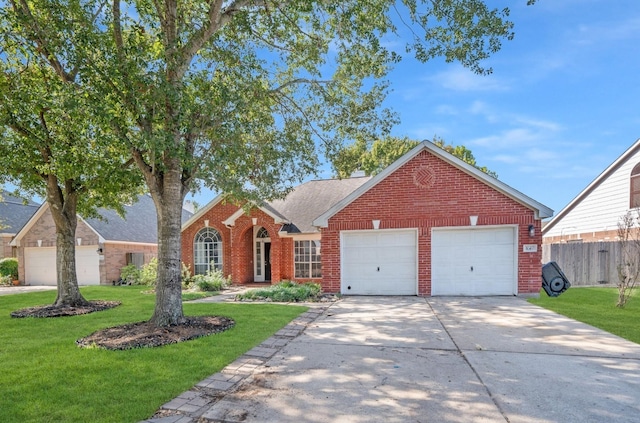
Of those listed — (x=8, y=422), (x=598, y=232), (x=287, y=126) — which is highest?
(x=287, y=126)

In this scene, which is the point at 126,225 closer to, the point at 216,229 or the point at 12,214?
the point at 216,229

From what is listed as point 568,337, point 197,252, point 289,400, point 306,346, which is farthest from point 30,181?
point 568,337

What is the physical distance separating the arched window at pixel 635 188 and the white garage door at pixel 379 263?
1043cm

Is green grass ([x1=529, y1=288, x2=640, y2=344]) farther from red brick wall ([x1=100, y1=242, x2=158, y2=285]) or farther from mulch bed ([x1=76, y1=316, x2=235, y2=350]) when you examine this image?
red brick wall ([x1=100, y1=242, x2=158, y2=285])

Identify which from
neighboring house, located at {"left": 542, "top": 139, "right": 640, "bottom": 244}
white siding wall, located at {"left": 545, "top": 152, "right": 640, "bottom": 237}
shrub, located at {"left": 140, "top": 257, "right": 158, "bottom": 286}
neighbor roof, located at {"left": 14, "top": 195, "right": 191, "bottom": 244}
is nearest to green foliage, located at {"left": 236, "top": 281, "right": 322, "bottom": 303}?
shrub, located at {"left": 140, "top": 257, "right": 158, "bottom": 286}

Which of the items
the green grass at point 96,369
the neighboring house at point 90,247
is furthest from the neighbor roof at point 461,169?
the neighboring house at point 90,247

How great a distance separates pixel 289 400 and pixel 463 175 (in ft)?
31.2

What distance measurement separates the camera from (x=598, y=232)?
53.1ft

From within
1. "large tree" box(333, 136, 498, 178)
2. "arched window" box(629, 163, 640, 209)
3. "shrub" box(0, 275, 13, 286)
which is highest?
"large tree" box(333, 136, 498, 178)

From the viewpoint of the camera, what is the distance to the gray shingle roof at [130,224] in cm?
1920

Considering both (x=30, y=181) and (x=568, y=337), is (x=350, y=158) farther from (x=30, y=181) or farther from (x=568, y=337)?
(x=30, y=181)

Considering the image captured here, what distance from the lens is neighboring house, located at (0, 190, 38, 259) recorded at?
23.8m

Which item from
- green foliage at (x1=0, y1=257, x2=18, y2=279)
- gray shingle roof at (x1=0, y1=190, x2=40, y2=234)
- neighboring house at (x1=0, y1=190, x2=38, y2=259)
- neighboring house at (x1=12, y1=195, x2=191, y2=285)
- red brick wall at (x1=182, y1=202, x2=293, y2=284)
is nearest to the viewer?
red brick wall at (x1=182, y1=202, x2=293, y2=284)

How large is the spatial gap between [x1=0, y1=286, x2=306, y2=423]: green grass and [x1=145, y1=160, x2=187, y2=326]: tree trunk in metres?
1.27
